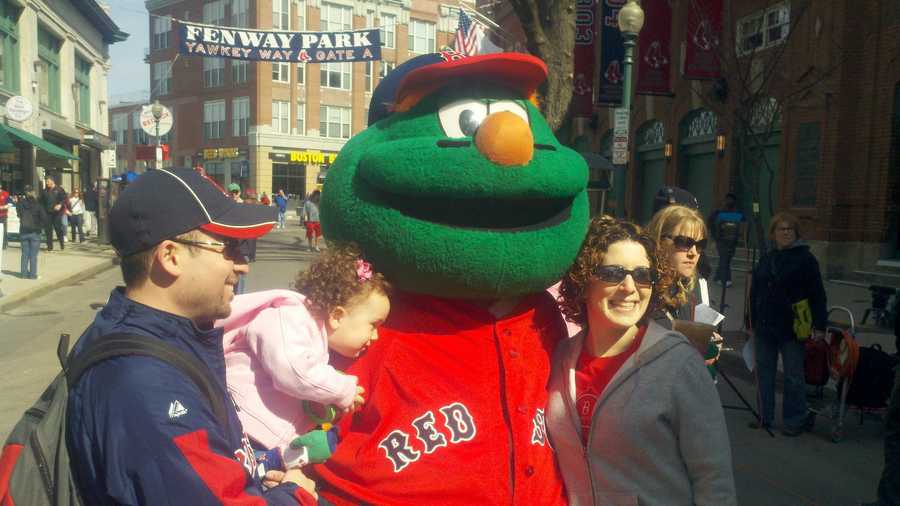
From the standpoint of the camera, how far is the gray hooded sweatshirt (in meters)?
2.00

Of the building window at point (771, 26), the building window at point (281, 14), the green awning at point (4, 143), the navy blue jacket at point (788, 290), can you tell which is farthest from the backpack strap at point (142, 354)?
the building window at point (281, 14)

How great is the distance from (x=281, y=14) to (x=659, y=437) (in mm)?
44226

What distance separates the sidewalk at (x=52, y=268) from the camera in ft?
38.2

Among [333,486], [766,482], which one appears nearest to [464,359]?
[333,486]

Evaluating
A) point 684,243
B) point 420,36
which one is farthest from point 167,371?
point 420,36

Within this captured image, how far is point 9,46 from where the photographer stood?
21875mm

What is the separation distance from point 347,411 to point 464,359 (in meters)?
0.38

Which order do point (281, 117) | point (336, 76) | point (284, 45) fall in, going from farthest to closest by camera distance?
point (336, 76) < point (281, 117) < point (284, 45)

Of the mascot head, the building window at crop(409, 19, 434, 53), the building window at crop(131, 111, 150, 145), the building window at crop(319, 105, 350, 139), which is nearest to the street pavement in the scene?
the mascot head

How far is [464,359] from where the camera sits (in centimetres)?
221

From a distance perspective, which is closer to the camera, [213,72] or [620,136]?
[620,136]

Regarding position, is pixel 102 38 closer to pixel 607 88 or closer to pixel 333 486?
pixel 607 88

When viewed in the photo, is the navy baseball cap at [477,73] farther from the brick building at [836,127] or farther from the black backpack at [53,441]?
the brick building at [836,127]

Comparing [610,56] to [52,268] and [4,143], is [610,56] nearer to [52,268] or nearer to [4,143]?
[52,268]
